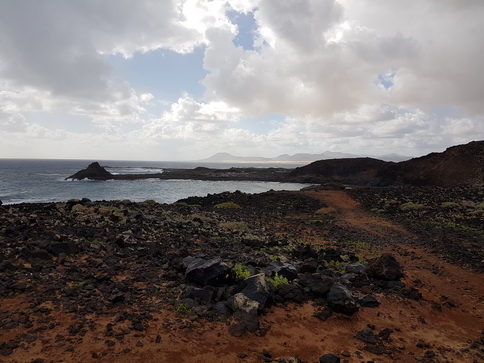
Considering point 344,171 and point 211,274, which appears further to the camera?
point 344,171

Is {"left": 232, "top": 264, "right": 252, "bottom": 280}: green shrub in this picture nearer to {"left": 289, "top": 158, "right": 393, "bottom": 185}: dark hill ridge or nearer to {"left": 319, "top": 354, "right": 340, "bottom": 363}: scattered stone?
{"left": 319, "top": 354, "right": 340, "bottom": 363}: scattered stone

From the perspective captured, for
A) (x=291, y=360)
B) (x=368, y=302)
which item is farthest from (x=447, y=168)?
(x=291, y=360)

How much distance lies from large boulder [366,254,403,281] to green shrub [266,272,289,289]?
10.5ft

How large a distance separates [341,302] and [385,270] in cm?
313

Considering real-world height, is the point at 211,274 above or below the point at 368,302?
above

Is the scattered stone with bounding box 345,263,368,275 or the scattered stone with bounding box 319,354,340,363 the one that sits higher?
the scattered stone with bounding box 345,263,368,275

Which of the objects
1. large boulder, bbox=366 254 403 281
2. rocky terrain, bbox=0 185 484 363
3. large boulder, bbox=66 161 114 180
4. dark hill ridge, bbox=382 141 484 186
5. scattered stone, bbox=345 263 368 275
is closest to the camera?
rocky terrain, bbox=0 185 484 363

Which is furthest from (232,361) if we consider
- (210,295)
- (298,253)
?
(298,253)

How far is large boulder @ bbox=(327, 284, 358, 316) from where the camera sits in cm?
691

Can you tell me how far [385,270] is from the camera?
9.27 m

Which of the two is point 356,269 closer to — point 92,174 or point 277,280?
point 277,280

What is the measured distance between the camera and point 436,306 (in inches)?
306

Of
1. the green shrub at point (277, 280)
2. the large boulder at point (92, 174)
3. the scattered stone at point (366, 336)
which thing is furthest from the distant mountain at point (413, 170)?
the large boulder at point (92, 174)

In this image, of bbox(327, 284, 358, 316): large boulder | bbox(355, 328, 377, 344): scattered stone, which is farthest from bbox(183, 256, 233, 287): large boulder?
bbox(355, 328, 377, 344): scattered stone
